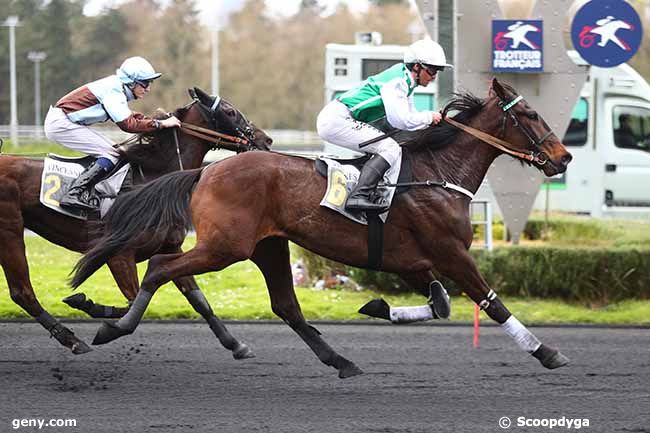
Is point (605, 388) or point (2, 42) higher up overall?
point (2, 42)

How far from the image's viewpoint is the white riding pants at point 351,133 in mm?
6734

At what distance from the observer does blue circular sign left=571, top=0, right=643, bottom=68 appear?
35.2 ft

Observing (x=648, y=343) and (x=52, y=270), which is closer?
(x=648, y=343)

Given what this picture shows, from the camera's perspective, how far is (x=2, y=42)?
39688mm

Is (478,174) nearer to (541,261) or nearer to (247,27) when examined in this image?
(541,261)

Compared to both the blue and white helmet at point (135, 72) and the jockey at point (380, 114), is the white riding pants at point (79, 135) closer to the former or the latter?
the blue and white helmet at point (135, 72)

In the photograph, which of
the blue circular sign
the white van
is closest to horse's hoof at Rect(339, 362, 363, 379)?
the blue circular sign

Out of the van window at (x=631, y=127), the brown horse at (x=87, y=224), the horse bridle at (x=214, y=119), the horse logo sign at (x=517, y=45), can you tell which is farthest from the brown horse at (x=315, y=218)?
the van window at (x=631, y=127)

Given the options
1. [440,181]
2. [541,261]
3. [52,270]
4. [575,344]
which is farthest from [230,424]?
[52,270]

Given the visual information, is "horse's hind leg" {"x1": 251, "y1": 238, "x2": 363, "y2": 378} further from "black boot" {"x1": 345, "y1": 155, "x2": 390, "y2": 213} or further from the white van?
the white van

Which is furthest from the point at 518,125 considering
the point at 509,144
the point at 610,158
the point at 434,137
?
the point at 610,158

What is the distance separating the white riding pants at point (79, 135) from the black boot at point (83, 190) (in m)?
0.22

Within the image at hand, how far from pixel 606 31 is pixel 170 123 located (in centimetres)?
521

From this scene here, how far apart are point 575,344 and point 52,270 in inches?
221
